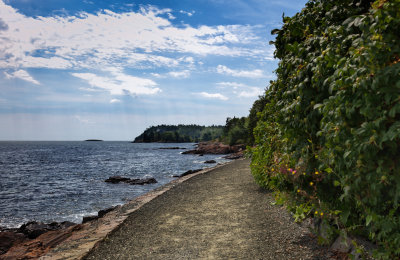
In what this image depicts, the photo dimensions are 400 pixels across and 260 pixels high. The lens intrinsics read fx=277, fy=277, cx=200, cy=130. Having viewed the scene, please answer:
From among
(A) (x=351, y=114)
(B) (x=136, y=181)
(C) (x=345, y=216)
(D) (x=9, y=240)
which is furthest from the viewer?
(B) (x=136, y=181)

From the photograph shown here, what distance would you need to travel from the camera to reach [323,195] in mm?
4285

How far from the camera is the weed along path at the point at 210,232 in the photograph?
5.00 metres

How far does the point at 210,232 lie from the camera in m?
6.06

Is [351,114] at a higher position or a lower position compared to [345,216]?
higher

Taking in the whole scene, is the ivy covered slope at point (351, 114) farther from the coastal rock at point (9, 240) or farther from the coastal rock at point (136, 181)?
the coastal rock at point (136, 181)

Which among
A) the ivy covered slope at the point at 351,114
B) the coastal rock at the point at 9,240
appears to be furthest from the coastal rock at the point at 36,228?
the ivy covered slope at the point at 351,114

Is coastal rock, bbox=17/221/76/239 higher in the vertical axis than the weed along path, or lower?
lower

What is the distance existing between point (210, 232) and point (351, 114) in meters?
4.09

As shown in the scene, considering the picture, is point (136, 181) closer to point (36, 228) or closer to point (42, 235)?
point (36, 228)

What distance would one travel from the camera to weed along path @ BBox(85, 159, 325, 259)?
197 inches

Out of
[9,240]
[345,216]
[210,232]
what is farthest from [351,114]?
[9,240]

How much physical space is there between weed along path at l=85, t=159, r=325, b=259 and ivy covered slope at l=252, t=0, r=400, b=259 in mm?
1209

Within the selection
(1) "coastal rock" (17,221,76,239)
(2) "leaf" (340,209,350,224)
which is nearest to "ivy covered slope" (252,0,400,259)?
(2) "leaf" (340,209,350,224)

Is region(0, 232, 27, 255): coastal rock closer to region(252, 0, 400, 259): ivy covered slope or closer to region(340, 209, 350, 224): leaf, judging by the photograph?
region(252, 0, 400, 259): ivy covered slope
